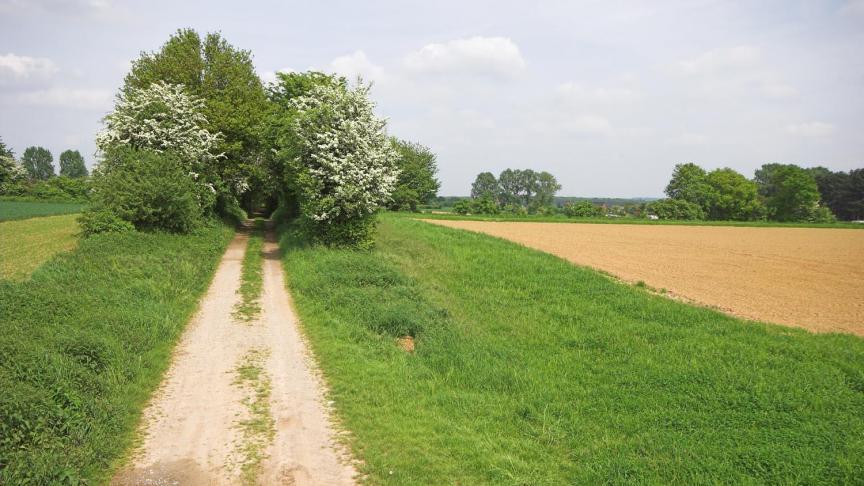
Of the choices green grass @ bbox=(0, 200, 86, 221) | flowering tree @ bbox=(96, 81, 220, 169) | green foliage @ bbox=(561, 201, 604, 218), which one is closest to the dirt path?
flowering tree @ bbox=(96, 81, 220, 169)

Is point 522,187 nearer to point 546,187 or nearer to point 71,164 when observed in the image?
point 546,187

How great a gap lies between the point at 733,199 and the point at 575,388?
9696 cm

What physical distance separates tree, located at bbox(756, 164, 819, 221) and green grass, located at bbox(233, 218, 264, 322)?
3743 inches

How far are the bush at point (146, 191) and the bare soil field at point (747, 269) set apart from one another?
21.9 m

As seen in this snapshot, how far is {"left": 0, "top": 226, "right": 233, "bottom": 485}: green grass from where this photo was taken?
677cm

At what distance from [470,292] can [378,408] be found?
10.4 meters

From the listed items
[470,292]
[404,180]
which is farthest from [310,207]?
[404,180]

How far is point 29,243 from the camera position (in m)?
24.9

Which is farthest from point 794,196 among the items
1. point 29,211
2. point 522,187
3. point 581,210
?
point 29,211

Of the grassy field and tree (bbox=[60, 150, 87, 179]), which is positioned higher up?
tree (bbox=[60, 150, 87, 179])

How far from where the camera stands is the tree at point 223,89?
32.8m

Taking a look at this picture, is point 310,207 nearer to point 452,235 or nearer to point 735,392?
point 452,235

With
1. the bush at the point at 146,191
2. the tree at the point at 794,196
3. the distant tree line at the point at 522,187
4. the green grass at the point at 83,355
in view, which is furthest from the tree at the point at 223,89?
the distant tree line at the point at 522,187

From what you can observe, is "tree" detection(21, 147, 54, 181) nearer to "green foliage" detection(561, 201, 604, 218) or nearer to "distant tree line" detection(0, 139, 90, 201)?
"distant tree line" detection(0, 139, 90, 201)
